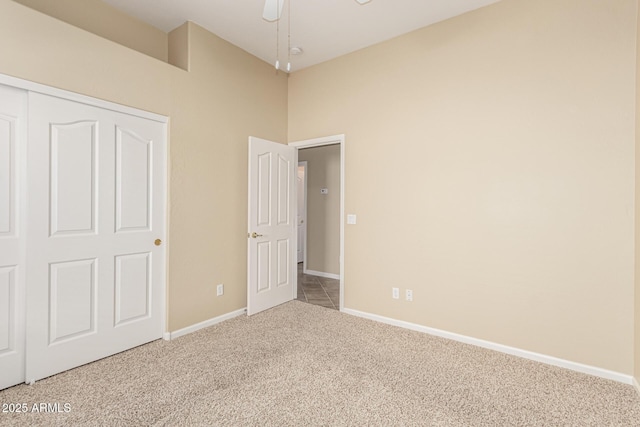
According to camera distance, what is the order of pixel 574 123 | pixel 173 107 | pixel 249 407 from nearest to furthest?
pixel 249 407 < pixel 574 123 < pixel 173 107

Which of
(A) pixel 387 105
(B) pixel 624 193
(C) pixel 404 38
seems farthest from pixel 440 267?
(C) pixel 404 38

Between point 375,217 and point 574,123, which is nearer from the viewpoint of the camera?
point 574,123

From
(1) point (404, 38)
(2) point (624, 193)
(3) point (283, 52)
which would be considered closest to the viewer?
A: (2) point (624, 193)

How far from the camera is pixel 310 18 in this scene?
286 centimetres

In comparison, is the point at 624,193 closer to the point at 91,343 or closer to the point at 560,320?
the point at 560,320

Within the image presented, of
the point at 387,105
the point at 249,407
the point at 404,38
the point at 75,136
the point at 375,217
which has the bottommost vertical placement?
the point at 249,407

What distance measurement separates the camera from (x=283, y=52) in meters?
3.48

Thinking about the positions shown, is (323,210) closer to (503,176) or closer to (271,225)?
(271,225)

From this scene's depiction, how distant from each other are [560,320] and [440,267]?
97 centimetres

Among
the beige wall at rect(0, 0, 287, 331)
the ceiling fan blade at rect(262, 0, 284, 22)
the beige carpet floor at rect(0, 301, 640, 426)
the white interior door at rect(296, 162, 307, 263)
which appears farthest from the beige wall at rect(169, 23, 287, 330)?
the white interior door at rect(296, 162, 307, 263)

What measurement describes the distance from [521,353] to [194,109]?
146 inches

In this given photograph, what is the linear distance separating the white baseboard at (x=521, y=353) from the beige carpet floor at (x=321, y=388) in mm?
69

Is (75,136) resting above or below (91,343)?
above

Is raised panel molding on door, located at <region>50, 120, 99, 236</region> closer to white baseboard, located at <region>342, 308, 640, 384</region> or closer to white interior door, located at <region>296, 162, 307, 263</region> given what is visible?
white baseboard, located at <region>342, 308, 640, 384</region>
